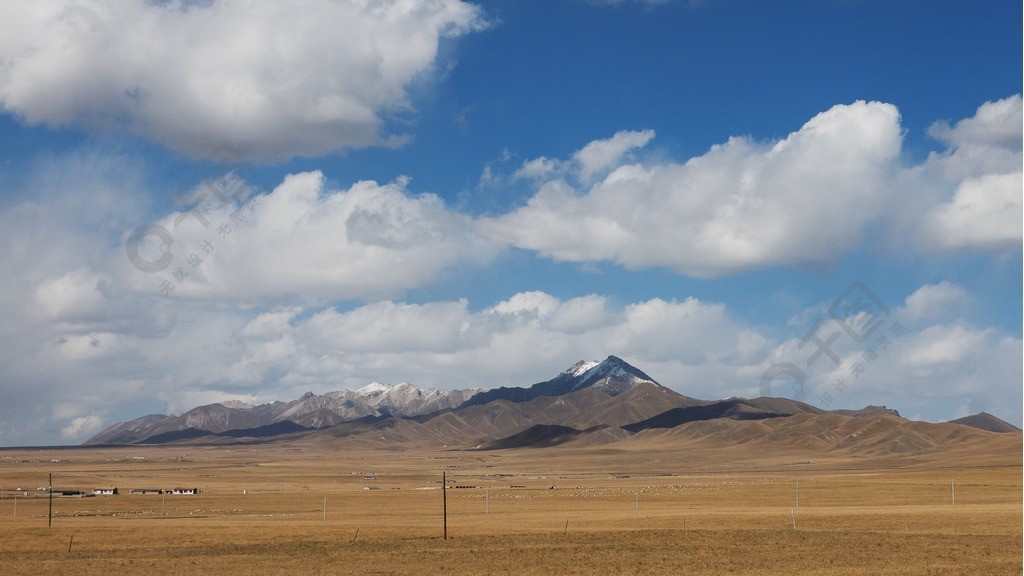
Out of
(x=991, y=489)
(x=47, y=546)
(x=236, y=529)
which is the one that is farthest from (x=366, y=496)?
(x=991, y=489)

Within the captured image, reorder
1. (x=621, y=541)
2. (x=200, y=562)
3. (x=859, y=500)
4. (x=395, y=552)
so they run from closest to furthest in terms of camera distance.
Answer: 1. (x=200, y=562)
2. (x=395, y=552)
3. (x=621, y=541)
4. (x=859, y=500)

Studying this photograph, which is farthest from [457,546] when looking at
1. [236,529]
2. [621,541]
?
[236,529]

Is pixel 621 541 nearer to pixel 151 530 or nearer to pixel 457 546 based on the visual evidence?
pixel 457 546

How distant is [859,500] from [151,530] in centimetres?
6515

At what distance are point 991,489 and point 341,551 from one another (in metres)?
79.7

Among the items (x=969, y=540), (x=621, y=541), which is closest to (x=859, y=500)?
(x=969, y=540)

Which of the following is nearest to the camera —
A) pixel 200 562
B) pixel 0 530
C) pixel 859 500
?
pixel 200 562

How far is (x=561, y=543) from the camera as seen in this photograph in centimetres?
5016

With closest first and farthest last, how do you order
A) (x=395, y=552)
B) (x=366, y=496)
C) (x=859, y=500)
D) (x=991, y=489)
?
(x=395, y=552)
(x=859, y=500)
(x=991, y=489)
(x=366, y=496)

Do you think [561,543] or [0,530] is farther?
[0,530]

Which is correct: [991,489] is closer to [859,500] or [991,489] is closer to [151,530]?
[859,500]

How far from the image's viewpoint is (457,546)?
5012 cm

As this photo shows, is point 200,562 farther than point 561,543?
Answer: No

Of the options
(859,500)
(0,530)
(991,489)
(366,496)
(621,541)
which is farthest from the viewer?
(366,496)
